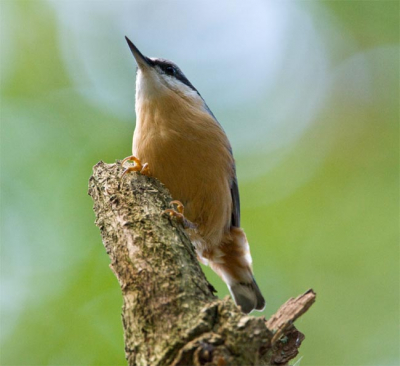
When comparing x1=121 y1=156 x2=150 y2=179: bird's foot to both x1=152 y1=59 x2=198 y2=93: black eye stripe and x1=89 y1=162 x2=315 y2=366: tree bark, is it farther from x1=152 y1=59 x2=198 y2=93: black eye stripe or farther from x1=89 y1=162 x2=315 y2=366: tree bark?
x1=152 y1=59 x2=198 y2=93: black eye stripe

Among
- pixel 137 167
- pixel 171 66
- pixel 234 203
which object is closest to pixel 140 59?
pixel 171 66

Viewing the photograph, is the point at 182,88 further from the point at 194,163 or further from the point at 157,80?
the point at 194,163

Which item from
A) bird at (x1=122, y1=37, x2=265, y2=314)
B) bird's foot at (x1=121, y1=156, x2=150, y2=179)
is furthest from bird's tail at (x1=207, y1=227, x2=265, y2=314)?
bird's foot at (x1=121, y1=156, x2=150, y2=179)

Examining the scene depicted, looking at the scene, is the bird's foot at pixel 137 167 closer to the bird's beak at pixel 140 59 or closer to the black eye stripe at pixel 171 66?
the bird's beak at pixel 140 59

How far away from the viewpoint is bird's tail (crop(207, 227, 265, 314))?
529 cm

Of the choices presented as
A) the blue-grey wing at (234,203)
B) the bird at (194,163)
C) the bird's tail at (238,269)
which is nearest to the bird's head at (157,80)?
the bird at (194,163)

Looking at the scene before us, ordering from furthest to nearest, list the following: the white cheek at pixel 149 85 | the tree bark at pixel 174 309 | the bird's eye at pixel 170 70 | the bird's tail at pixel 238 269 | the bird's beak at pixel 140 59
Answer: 1. the bird's eye at pixel 170 70
2. the bird's tail at pixel 238 269
3. the bird's beak at pixel 140 59
4. the white cheek at pixel 149 85
5. the tree bark at pixel 174 309

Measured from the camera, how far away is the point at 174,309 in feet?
8.21

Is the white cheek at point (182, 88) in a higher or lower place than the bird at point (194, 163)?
higher

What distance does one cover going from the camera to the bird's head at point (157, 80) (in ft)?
16.5

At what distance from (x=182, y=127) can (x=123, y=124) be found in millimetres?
3005

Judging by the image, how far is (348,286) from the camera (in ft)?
23.4

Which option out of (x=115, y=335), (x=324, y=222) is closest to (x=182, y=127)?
(x=115, y=335)

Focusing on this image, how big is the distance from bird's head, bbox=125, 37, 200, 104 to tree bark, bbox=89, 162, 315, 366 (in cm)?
197
